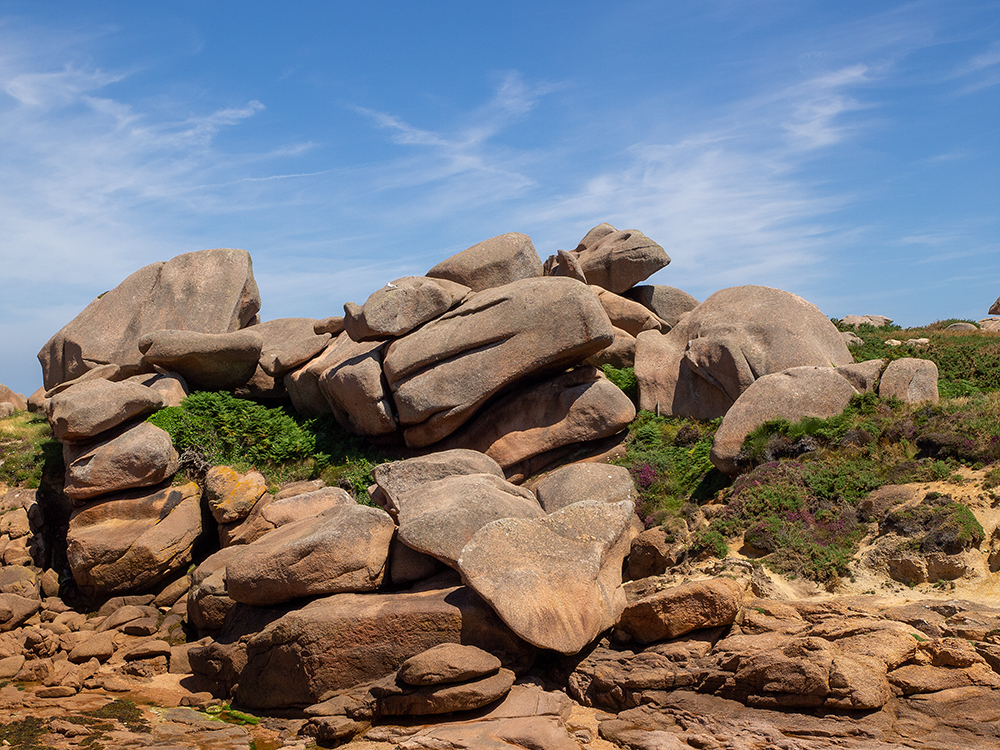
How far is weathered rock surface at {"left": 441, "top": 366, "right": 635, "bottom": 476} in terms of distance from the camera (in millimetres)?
19047

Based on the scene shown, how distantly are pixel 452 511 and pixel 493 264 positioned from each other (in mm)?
11507

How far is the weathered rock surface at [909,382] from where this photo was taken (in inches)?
661

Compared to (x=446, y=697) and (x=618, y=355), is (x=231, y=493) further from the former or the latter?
(x=618, y=355)

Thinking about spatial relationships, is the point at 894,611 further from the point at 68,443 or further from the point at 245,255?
the point at 245,255

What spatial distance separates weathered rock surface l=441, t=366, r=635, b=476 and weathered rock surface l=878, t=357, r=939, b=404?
5554 millimetres

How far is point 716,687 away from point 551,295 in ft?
35.3

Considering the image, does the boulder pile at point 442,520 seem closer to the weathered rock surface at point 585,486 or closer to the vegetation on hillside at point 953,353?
the weathered rock surface at point 585,486

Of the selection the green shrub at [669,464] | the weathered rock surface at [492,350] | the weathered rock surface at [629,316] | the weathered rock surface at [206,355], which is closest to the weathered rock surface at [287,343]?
the weathered rock surface at [206,355]

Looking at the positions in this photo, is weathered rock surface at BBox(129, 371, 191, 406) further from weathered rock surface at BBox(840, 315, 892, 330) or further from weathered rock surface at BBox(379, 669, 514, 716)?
weathered rock surface at BBox(840, 315, 892, 330)

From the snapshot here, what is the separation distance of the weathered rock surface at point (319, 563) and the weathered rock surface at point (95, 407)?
23.9 ft

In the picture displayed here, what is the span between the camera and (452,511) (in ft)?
41.5

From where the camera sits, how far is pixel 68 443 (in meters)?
19.0

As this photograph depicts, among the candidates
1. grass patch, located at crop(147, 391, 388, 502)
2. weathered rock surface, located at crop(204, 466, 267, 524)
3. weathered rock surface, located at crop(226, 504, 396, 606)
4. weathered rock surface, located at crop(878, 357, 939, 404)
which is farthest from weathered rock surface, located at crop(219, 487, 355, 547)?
weathered rock surface, located at crop(878, 357, 939, 404)

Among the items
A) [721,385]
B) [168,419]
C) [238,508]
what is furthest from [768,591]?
[168,419]
